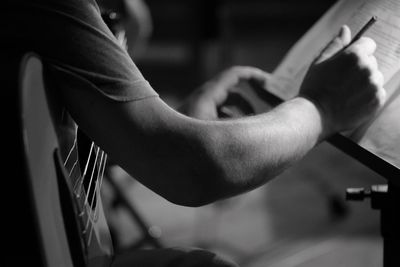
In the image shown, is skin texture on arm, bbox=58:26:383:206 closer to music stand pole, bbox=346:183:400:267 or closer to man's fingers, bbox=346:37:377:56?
man's fingers, bbox=346:37:377:56

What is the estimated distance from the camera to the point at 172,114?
78 cm

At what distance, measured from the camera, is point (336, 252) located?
A: 247cm

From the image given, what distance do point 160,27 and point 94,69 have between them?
4.65m

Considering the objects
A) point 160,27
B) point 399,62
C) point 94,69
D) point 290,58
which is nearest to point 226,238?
point 290,58

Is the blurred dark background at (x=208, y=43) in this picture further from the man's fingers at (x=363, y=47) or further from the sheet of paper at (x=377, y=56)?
the man's fingers at (x=363, y=47)

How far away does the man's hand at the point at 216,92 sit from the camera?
116cm

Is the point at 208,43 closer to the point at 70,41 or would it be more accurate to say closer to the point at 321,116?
the point at 321,116

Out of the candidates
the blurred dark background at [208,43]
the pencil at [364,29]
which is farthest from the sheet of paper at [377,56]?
the blurred dark background at [208,43]

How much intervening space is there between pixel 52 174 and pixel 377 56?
1.69 feet

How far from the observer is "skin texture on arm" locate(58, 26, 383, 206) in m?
0.75

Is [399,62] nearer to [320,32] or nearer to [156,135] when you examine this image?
[320,32]

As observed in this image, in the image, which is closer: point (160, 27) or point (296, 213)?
point (296, 213)

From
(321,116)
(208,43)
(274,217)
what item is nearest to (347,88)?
(321,116)

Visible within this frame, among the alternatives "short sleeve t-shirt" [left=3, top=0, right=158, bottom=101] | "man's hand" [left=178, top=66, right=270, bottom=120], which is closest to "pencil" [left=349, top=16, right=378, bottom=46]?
"man's hand" [left=178, top=66, right=270, bottom=120]
